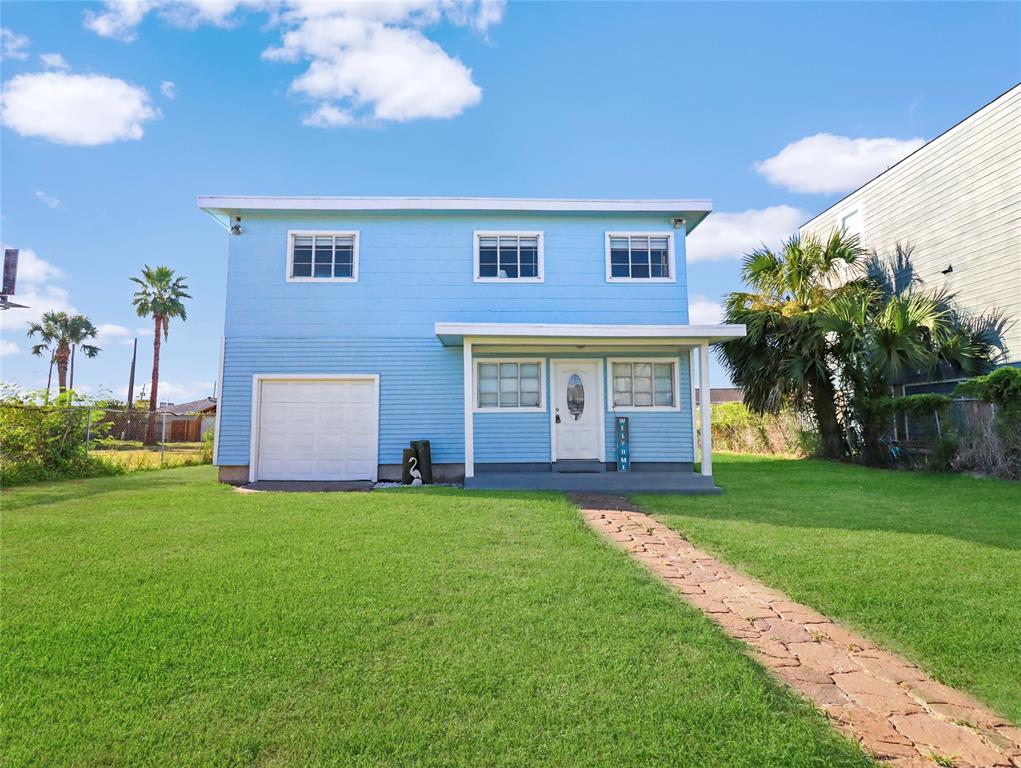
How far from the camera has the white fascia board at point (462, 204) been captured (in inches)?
425

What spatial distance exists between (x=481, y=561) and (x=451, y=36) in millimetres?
9618

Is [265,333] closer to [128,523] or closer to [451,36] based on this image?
[128,523]

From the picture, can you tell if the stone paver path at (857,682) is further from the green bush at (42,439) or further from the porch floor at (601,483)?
the green bush at (42,439)

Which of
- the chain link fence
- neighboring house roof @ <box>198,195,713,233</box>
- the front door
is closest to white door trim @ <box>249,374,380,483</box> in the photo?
neighboring house roof @ <box>198,195,713,233</box>

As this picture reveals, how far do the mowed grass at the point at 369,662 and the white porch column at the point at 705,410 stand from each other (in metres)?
4.87

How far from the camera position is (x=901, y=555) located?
16.9 feet

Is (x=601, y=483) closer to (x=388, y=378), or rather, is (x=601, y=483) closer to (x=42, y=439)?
(x=388, y=378)

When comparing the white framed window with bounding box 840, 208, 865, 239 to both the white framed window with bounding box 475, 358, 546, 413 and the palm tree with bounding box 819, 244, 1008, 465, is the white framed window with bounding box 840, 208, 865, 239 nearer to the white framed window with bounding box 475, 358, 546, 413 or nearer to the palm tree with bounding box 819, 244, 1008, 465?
the palm tree with bounding box 819, 244, 1008, 465

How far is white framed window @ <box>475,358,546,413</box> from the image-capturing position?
429 inches

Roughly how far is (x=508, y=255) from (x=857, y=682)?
9.44 metres

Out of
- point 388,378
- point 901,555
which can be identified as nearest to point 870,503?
point 901,555

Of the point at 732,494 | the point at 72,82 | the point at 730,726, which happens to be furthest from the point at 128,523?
the point at 732,494

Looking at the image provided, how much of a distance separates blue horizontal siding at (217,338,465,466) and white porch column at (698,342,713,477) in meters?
4.36

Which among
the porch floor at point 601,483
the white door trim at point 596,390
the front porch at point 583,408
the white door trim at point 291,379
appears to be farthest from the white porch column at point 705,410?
the white door trim at point 291,379
